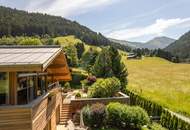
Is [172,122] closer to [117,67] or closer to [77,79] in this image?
[117,67]

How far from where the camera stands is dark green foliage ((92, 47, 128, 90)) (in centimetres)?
5225

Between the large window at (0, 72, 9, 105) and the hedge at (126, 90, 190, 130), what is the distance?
55.5 ft

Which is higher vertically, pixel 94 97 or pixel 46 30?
pixel 46 30

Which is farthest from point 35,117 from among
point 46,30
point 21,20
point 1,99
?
point 46,30

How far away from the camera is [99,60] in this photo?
5334 cm

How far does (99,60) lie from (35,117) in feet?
124

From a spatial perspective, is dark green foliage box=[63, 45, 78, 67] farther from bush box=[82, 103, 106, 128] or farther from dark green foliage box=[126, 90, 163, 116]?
bush box=[82, 103, 106, 128]

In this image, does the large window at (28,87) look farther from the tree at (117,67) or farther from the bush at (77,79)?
the bush at (77,79)

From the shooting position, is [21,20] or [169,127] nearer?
[169,127]

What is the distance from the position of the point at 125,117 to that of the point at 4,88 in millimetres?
13743

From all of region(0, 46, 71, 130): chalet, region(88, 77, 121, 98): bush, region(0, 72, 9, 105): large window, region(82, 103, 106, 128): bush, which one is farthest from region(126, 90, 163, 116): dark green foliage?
region(0, 72, 9, 105): large window

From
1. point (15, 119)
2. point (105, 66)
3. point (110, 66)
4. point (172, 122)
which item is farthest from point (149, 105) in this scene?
point (15, 119)

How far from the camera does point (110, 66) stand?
5259cm

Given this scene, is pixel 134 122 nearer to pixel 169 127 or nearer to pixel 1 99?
pixel 169 127
